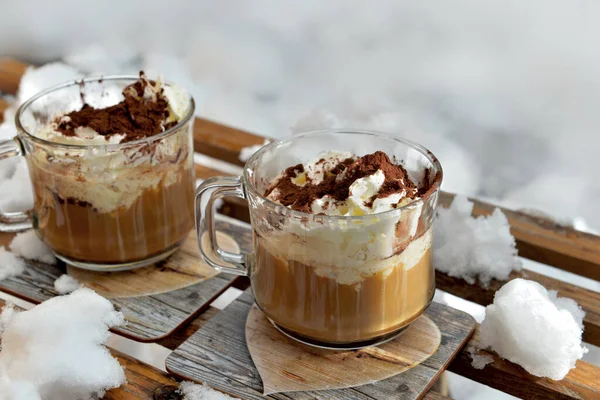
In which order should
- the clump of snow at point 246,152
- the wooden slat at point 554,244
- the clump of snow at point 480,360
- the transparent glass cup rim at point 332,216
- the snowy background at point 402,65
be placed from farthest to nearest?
the snowy background at point 402,65, the clump of snow at point 246,152, the wooden slat at point 554,244, the clump of snow at point 480,360, the transparent glass cup rim at point 332,216

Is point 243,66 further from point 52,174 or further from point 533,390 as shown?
point 533,390

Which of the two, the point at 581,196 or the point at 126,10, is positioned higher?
the point at 126,10

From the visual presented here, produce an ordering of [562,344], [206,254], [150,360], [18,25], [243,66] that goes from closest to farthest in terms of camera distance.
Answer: [562,344]
[206,254]
[150,360]
[243,66]
[18,25]

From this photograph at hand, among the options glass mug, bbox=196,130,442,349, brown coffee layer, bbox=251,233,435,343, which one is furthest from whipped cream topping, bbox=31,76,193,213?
brown coffee layer, bbox=251,233,435,343

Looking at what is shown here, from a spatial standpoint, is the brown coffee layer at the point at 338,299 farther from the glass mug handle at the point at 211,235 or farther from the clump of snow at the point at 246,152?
the clump of snow at the point at 246,152

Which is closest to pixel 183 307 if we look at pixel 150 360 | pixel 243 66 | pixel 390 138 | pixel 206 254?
pixel 206 254

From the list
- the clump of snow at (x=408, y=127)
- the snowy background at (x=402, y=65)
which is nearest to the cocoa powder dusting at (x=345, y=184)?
the clump of snow at (x=408, y=127)
